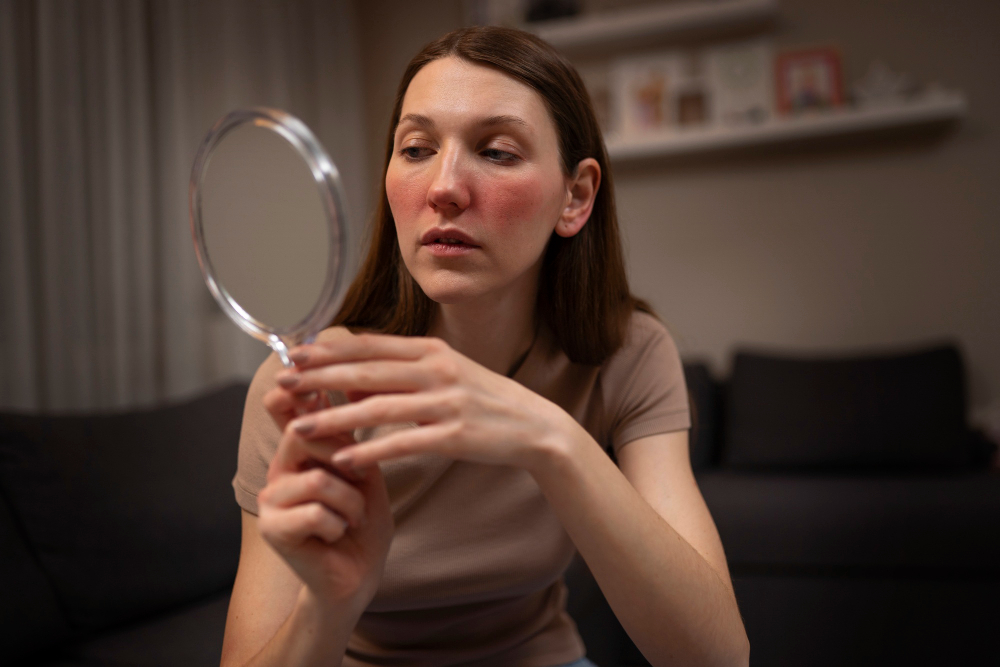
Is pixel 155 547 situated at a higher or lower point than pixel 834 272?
lower

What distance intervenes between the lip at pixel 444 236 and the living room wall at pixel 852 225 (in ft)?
8.62

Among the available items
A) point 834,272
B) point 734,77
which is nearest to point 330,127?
point 734,77

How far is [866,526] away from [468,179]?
1823 millimetres

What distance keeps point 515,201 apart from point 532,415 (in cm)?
30

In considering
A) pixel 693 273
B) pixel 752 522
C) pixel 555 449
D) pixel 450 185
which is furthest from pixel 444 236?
pixel 693 273

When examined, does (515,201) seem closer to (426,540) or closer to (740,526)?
(426,540)

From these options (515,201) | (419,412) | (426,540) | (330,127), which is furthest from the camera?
(330,127)

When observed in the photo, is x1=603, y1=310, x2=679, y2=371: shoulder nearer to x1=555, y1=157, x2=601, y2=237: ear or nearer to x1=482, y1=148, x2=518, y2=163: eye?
x1=555, y1=157, x2=601, y2=237: ear

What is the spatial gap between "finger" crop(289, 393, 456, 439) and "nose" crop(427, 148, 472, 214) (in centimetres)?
28

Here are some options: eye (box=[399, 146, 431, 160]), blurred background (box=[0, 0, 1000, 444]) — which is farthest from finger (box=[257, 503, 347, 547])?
blurred background (box=[0, 0, 1000, 444])

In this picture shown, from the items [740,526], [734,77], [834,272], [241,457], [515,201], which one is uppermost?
[734,77]

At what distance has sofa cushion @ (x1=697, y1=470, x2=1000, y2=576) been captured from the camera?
2.00 m

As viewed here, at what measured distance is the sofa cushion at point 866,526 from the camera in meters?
2.00

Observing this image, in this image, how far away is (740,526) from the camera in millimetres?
2148
